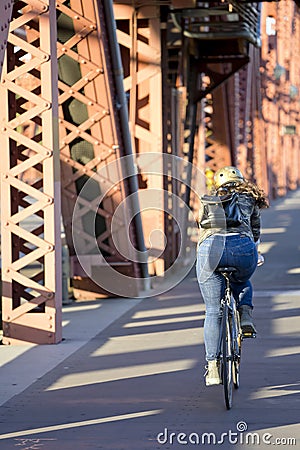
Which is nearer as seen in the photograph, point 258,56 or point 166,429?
point 166,429

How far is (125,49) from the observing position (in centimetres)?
1736

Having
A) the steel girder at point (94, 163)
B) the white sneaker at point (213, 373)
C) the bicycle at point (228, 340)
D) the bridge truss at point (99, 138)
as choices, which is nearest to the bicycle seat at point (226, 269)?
the bicycle at point (228, 340)

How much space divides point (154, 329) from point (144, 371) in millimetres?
2505

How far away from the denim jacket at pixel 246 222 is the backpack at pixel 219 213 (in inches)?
1.5

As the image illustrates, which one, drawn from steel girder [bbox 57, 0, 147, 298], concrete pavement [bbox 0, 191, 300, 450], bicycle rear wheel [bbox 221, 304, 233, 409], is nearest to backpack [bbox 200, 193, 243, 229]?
bicycle rear wheel [bbox 221, 304, 233, 409]

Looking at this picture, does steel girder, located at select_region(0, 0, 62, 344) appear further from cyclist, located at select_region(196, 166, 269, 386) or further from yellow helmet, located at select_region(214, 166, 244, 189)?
cyclist, located at select_region(196, 166, 269, 386)

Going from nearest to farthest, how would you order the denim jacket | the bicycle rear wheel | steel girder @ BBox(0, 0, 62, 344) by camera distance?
the bicycle rear wheel < the denim jacket < steel girder @ BBox(0, 0, 62, 344)

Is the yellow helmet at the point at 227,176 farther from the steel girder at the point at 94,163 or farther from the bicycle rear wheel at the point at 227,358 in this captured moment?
the steel girder at the point at 94,163

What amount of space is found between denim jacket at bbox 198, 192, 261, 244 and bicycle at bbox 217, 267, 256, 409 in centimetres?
29

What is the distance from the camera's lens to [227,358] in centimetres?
815

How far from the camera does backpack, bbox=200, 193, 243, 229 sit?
8.32 metres

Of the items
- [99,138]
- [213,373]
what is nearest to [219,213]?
[213,373]

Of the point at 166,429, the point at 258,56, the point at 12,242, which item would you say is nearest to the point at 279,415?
the point at 166,429

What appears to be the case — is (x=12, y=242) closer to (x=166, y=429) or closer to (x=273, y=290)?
(x=166, y=429)
